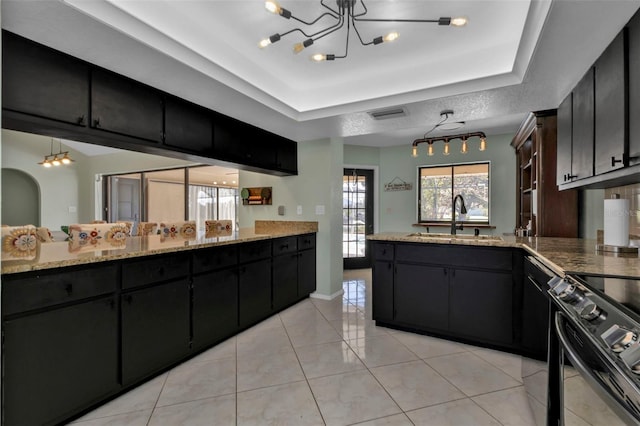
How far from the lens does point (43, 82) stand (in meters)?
1.70

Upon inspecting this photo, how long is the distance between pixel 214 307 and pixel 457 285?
7.04ft

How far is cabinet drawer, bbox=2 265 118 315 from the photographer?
1.37 m

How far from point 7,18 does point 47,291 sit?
4.58 ft

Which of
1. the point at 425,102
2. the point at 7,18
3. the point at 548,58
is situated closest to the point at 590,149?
the point at 548,58

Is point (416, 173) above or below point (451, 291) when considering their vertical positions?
above

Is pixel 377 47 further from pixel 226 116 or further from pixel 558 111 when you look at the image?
pixel 558 111

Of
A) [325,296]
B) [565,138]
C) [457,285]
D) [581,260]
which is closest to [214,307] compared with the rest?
[325,296]

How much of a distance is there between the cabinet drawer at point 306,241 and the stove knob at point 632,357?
3.21 meters

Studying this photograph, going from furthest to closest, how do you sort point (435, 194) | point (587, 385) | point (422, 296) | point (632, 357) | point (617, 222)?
point (435, 194) < point (422, 296) < point (617, 222) < point (587, 385) < point (632, 357)

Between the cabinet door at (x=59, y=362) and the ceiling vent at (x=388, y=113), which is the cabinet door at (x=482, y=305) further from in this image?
the cabinet door at (x=59, y=362)

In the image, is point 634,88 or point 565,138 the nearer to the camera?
point 634,88

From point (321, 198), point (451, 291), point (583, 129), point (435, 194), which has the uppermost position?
point (583, 129)

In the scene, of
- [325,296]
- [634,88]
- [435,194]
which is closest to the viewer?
[634,88]

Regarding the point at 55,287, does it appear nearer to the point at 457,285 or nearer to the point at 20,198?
the point at 457,285
